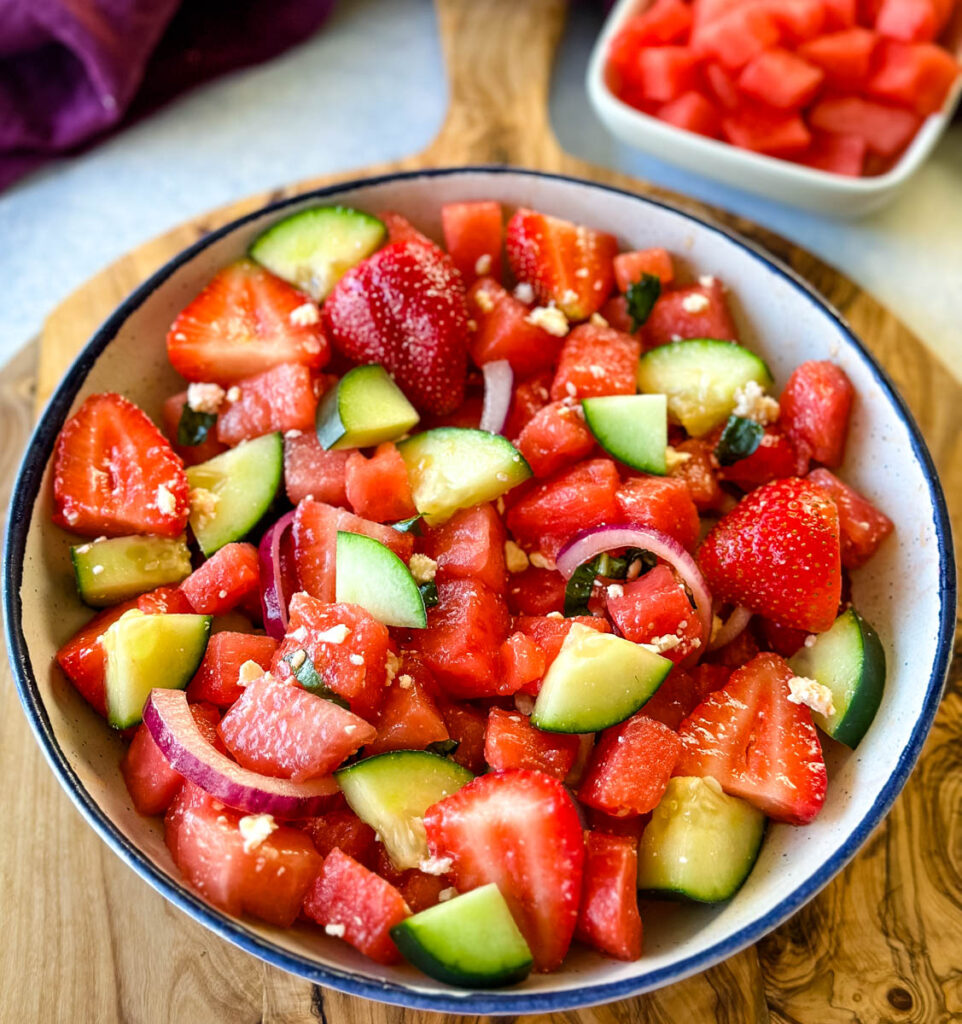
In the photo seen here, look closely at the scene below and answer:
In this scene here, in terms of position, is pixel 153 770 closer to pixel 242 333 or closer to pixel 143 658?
pixel 143 658

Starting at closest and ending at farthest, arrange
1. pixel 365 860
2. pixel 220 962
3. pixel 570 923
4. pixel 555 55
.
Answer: pixel 570 923, pixel 365 860, pixel 220 962, pixel 555 55

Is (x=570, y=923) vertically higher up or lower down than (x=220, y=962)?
higher up

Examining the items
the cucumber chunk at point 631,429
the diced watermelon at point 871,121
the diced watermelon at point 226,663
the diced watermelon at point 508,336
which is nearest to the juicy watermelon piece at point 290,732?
the diced watermelon at point 226,663

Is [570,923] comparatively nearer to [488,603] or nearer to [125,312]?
[488,603]

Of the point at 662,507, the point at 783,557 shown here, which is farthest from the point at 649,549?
the point at 783,557

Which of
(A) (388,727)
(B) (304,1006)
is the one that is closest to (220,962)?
(B) (304,1006)
